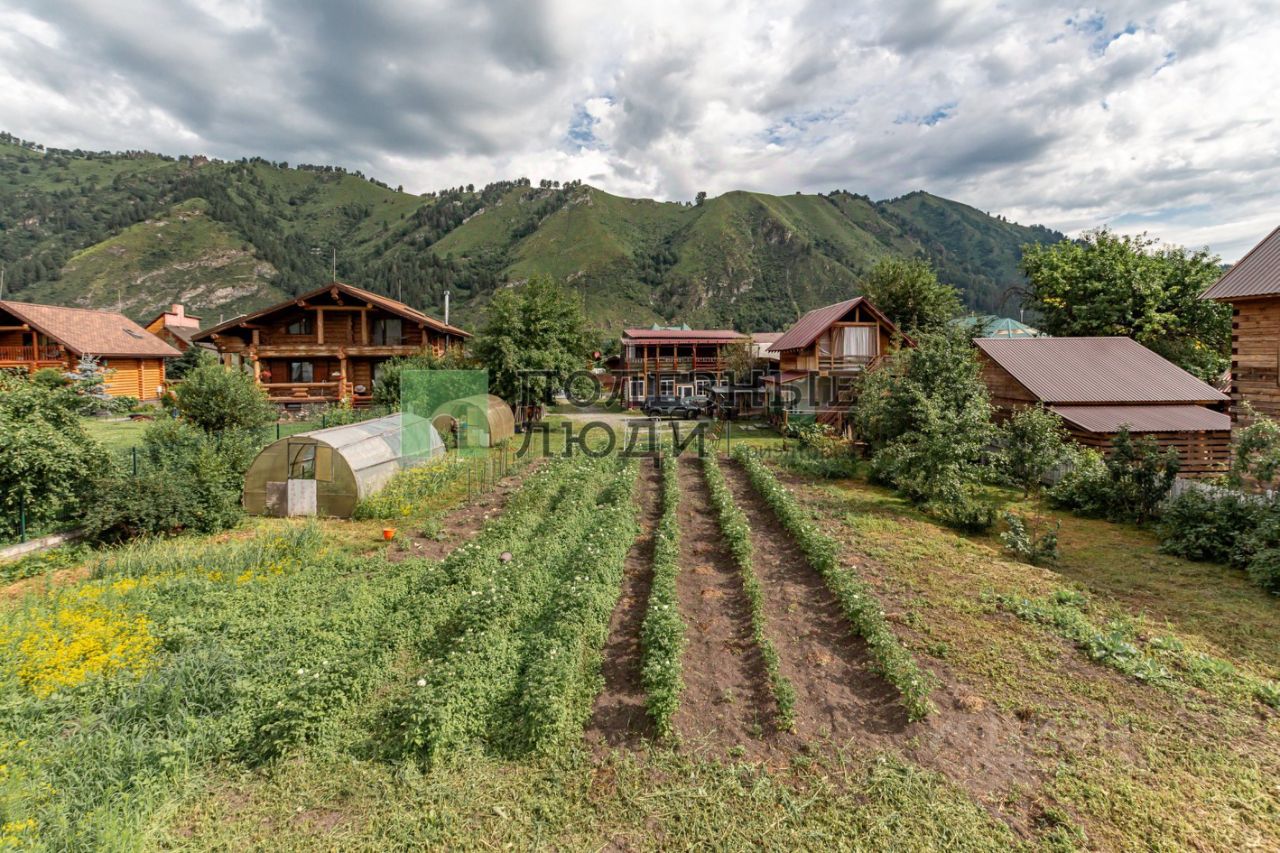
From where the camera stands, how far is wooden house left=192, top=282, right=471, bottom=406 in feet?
87.9

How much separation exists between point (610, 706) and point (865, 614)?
346 cm

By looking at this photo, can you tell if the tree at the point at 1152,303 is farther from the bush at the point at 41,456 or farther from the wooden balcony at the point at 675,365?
the bush at the point at 41,456

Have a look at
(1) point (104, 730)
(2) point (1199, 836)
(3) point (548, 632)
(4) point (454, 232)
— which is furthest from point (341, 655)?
(4) point (454, 232)

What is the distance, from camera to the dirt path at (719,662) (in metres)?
5.21

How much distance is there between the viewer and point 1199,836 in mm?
4027

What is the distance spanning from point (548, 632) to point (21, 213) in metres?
176

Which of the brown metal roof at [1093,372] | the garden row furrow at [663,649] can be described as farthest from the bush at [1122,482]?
the garden row furrow at [663,649]

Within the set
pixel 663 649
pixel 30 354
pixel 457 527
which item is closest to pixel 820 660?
pixel 663 649

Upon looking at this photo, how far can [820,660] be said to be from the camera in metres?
6.41

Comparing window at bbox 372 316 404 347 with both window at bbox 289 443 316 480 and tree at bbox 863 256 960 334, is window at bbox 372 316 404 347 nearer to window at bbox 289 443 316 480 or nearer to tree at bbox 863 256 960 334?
window at bbox 289 443 316 480

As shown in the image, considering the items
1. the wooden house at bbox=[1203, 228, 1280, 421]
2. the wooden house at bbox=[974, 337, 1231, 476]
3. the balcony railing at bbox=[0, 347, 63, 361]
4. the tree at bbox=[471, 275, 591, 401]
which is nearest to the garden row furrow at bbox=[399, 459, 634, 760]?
the tree at bbox=[471, 275, 591, 401]

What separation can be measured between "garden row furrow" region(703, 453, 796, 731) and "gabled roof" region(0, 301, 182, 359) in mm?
33677

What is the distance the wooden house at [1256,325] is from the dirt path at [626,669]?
1565cm

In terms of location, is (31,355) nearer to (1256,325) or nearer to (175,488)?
(175,488)
